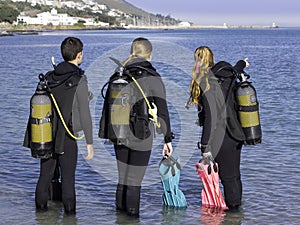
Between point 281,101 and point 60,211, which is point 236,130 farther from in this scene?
point 281,101

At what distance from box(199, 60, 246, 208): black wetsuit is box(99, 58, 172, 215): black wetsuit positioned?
479mm

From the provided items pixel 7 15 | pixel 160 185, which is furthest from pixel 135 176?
pixel 7 15

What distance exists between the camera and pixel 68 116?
21.5 ft

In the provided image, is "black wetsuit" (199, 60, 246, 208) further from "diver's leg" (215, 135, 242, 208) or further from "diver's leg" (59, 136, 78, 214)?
"diver's leg" (59, 136, 78, 214)

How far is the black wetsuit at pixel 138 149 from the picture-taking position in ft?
21.0

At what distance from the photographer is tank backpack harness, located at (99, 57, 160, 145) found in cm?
634

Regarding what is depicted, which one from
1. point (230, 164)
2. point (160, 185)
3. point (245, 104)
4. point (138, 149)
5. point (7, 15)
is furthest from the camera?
point (7, 15)

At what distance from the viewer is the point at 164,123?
644cm

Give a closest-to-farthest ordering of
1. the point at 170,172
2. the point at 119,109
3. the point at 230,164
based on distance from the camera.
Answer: the point at 119,109, the point at 230,164, the point at 170,172

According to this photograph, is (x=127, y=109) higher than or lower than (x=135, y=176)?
higher

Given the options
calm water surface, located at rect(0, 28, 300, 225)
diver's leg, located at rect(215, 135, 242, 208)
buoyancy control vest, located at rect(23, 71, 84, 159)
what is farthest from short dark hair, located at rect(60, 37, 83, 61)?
diver's leg, located at rect(215, 135, 242, 208)

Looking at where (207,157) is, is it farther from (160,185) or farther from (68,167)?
(160,185)

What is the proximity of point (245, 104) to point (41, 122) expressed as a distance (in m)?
2.09

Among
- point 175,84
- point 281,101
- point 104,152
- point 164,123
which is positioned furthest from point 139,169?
point 175,84
